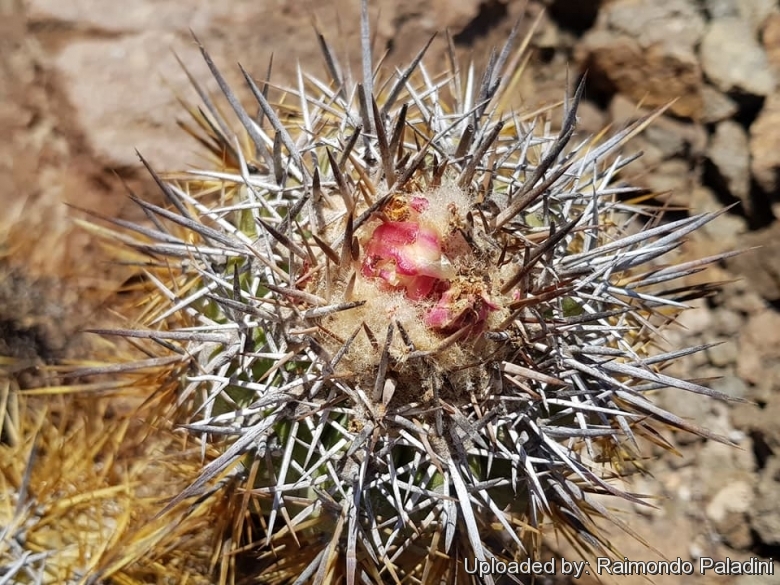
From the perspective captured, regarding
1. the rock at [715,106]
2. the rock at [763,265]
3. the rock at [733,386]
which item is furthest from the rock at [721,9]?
the rock at [733,386]

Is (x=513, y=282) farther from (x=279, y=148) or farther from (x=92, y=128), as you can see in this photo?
(x=92, y=128)

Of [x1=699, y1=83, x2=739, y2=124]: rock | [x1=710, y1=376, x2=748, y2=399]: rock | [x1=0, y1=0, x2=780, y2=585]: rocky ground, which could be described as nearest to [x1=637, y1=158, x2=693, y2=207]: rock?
[x1=0, y1=0, x2=780, y2=585]: rocky ground

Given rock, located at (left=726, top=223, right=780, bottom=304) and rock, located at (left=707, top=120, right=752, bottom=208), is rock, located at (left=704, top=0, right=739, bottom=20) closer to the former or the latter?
rock, located at (left=707, top=120, right=752, bottom=208)

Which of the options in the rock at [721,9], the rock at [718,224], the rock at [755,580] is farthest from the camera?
the rock at [721,9]

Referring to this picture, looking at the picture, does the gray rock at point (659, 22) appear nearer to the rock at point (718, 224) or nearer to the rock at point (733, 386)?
the rock at point (718, 224)

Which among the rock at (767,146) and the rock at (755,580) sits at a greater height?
the rock at (767,146)

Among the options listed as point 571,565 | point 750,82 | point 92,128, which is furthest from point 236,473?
point 750,82

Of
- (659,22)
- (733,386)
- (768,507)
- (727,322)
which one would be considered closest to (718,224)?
(727,322)
